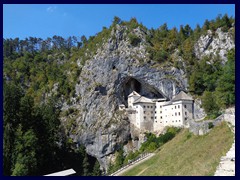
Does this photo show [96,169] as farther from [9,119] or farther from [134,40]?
[134,40]

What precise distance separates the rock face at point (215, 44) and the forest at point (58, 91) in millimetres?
1150

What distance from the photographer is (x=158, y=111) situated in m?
50.1

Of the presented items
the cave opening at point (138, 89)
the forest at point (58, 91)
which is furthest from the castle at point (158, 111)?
the forest at point (58, 91)

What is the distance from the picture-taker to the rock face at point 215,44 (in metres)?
49.9

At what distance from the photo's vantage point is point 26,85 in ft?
225

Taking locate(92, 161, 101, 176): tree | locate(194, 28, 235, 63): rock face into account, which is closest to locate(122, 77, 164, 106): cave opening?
locate(194, 28, 235, 63): rock face

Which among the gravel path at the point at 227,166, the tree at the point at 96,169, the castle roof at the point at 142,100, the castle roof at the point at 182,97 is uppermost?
the castle roof at the point at 182,97

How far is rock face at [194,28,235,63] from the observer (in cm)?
4994

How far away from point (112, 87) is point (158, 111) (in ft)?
33.4

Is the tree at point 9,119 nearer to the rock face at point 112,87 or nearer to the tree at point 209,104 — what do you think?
the rock face at point 112,87

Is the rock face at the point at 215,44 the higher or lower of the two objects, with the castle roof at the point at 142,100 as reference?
higher

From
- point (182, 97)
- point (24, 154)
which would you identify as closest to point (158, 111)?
point (182, 97)

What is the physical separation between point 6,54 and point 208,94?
220 feet

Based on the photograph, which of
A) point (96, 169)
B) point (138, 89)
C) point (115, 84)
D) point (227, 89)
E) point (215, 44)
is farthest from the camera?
point (138, 89)
